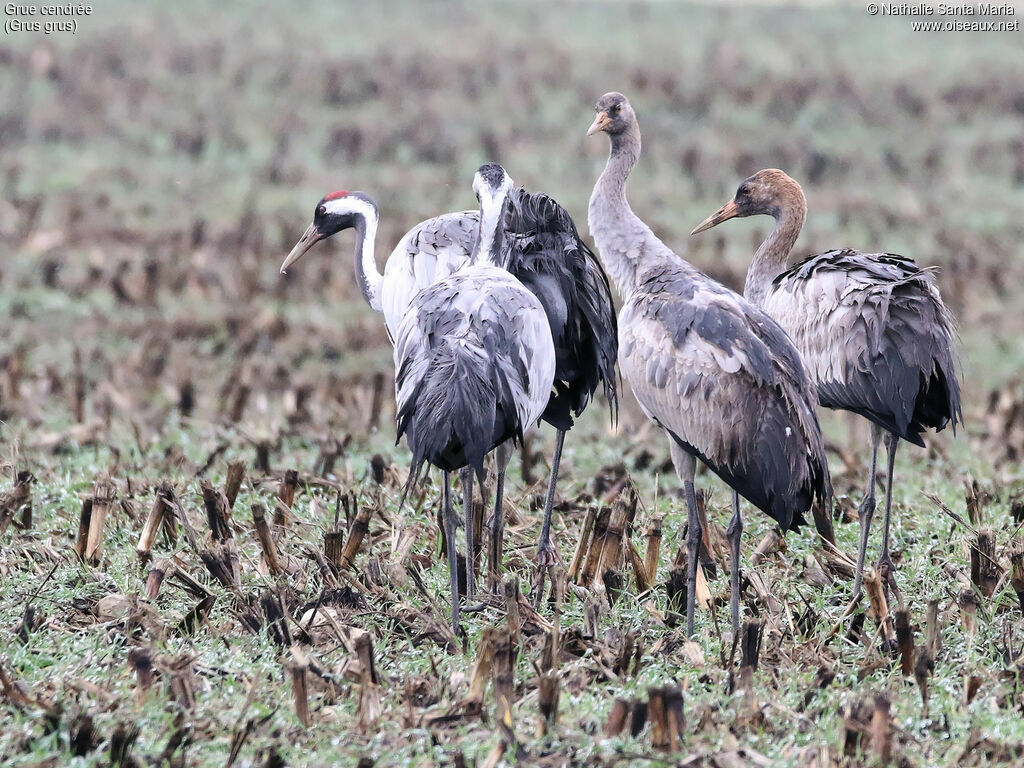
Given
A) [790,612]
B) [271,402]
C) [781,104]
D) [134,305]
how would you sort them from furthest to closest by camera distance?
[781,104] → [134,305] → [271,402] → [790,612]

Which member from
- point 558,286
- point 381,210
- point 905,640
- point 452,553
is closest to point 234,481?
point 452,553

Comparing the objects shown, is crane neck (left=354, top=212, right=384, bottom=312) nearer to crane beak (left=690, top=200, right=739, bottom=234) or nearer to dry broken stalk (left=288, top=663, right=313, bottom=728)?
crane beak (left=690, top=200, right=739, bottom=234)

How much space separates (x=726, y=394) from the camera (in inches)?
183

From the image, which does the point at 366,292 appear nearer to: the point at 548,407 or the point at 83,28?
the point at 548,407

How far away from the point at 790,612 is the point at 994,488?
2457 mm

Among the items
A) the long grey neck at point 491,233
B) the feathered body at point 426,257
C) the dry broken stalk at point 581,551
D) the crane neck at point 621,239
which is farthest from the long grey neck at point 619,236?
the dry broken stalk at point 581,551

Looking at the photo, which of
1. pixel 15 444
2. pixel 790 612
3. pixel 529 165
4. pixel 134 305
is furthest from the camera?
pixel 529 165

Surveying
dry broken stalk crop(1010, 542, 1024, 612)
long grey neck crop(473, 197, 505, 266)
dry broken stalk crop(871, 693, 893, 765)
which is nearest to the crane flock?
long grey neck crop(473, 197, 505, 266)

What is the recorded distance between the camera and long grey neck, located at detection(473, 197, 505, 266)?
5.47 m

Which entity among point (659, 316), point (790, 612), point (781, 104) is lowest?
point (790, 612)

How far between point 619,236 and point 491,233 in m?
0.53

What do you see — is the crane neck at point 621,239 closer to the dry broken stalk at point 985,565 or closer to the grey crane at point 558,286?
the grey crane at point 558,286

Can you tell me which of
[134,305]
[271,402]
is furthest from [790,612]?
[134,305]

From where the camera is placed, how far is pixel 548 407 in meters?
5.67
